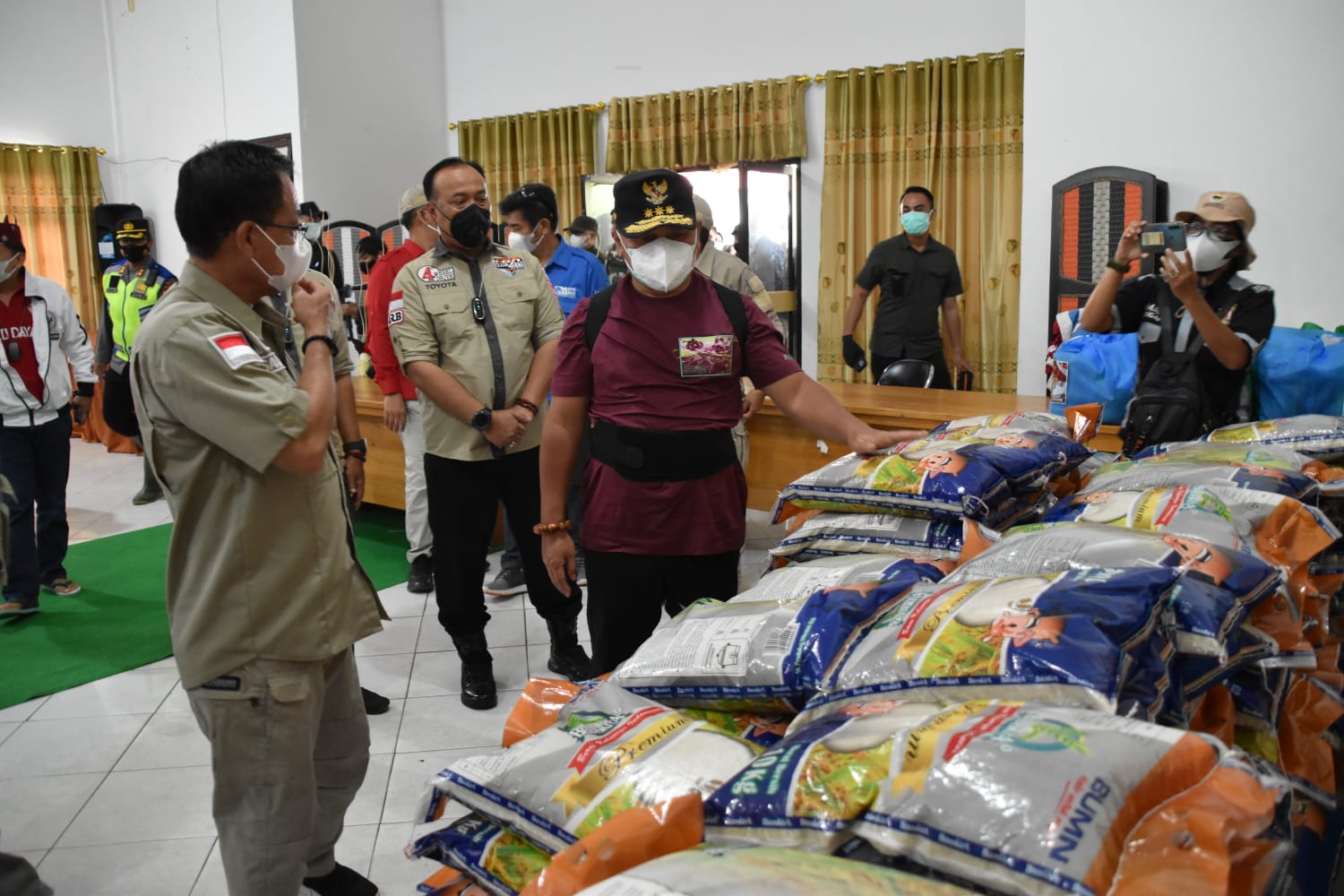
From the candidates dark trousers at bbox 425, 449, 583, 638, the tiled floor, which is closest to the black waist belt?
the tiled floor

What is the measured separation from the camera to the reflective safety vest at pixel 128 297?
530 centimetres

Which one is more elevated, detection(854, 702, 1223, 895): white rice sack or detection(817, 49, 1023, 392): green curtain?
detection(817, 49, 1023, 392): green curtain

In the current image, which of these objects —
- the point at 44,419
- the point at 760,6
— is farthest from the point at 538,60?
the point at 44,419

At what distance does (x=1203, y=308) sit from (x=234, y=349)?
75.6 inches

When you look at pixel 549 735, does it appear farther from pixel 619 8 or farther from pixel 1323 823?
pixel 619 8

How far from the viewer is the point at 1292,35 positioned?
3.98 m

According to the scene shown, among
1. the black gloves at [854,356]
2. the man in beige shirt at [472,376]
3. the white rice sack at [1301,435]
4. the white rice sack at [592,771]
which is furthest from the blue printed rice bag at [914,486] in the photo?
the black gloves at [854,356]

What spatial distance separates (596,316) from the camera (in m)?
1.94

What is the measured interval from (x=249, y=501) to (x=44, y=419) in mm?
2860

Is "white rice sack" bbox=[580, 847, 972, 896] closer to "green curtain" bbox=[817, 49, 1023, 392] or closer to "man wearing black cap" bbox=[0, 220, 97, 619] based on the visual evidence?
"man wearing black cap" bbox=[0, 220, 97, 619]

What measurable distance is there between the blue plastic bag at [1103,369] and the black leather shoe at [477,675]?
1788 mm

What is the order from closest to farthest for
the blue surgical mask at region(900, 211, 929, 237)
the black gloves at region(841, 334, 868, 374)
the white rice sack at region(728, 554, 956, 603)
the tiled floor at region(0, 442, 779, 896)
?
1. the white rice sack at region(728, 554, 956, 603)
2. the tiled floor at region(0, 442, 779, 896)
3. the black gloves at region(841, 334, 868, 374)
4. the blue surgical mask at region(900, 211, 929, 237)

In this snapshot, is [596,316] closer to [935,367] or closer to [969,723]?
[969,723]

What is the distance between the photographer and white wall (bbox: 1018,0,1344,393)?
3984 millimetres
